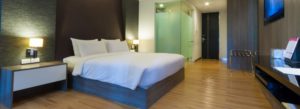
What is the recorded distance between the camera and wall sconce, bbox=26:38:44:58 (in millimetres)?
2643

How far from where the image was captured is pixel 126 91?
7.49 feet

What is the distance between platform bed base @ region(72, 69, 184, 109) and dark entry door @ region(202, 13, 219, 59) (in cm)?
551

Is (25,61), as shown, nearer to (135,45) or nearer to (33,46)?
(33,46)

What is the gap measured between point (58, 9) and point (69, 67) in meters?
1.15

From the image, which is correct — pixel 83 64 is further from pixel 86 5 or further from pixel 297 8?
pixel 297 8

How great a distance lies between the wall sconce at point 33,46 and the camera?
2643 millimetres

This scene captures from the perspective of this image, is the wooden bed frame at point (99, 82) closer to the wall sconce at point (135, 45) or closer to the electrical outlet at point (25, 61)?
the electrical outlet at point (25, 61)

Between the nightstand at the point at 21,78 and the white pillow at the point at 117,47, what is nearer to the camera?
the nightstand at the point at 21,78

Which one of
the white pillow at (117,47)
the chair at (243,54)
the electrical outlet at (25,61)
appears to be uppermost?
the white pillow at (117,47)

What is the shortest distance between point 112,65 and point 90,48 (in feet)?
4.08

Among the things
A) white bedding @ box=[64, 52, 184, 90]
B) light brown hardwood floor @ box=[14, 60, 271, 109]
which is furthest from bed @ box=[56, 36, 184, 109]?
light brown hardwood floor @ box=[14, 60, 271, 109]

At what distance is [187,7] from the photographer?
597 cm

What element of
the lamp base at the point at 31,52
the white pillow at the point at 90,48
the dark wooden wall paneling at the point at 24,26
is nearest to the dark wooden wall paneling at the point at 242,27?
the white pillow at the point at 90,48

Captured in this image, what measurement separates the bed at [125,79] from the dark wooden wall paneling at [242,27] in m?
2.71
